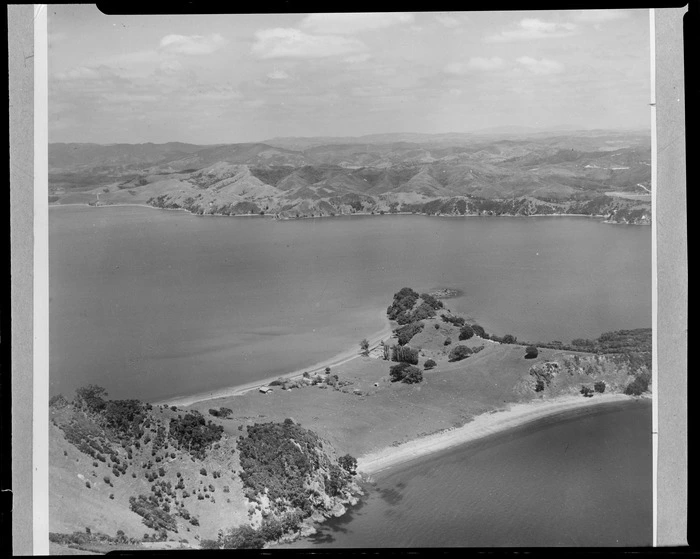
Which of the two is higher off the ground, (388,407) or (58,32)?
(58,32)

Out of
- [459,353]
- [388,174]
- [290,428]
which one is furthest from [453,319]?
[290,428]

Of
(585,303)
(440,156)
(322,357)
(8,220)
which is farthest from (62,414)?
(585,303)

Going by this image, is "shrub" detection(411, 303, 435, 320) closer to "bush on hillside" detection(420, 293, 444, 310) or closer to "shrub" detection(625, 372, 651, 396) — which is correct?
"bush on hillside" detection(420, 293, 444, 310)

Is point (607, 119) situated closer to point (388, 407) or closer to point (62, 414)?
point (388, 407)

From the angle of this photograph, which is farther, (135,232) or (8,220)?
(135,232)

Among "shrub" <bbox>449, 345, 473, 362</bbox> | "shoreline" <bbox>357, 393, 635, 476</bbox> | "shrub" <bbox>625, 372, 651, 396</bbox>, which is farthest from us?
"shrub" <bbox>449, 345, 473, 362</bbox>

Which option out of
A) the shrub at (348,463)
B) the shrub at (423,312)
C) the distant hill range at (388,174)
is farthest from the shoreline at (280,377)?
the distant hill range at (388,174)

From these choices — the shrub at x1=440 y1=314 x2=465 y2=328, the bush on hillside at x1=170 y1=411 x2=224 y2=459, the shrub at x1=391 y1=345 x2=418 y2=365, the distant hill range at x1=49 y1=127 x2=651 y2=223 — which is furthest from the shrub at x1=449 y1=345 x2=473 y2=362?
the bush on hillside at x1=170 y1=411 x2=224 y2=459
